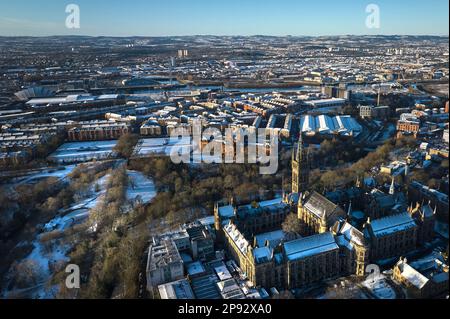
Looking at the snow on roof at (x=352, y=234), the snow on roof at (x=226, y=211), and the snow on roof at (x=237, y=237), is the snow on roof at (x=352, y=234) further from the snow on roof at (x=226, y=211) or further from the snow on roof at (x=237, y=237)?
the snow on roof at (x=226, y=211)

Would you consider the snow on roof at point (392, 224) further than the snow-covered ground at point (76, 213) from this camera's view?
No

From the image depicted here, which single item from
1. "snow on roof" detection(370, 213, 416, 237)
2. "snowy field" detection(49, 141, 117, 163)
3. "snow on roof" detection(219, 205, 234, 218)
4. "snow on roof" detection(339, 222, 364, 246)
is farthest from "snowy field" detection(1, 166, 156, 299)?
"snow on roof" detection(370, 213, 416, 237)

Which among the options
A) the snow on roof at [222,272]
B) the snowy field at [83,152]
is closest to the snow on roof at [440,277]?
the snow on roof at [222,272]

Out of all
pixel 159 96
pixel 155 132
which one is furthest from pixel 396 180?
pixel 159 96

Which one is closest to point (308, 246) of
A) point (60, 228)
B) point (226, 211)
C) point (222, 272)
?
point (222, 272)

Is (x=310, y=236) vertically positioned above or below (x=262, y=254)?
above

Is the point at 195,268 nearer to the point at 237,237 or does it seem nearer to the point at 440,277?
the point at 237,237

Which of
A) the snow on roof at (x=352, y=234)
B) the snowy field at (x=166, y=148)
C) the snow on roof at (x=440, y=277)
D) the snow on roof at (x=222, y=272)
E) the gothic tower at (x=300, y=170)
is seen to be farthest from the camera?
the snowy field at (x=166, y=148)
